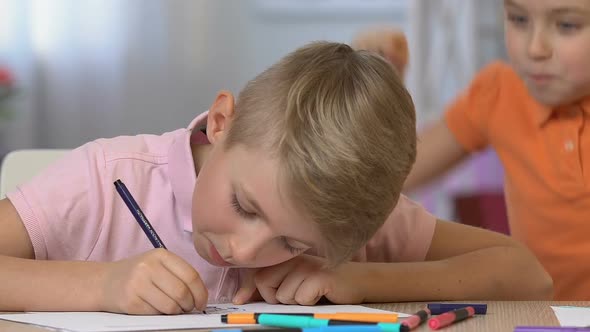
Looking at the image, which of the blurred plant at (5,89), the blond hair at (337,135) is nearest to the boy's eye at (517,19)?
the blond hair at (337,135)

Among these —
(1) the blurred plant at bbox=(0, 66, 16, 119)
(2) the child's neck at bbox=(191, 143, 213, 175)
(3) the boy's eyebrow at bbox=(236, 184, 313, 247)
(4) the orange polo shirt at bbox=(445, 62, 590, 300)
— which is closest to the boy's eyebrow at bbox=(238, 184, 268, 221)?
(3) the boy's eyebrow at bbox=(236, 184, 313, 247)

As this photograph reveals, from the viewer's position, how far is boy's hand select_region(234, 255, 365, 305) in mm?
1088

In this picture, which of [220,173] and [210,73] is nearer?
[220,173]

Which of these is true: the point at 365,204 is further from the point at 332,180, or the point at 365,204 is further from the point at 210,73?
the point at 210,73

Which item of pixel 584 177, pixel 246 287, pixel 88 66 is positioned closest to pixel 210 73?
pixel 88 66

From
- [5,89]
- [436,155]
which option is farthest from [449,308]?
[5,89]

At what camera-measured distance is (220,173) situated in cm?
103

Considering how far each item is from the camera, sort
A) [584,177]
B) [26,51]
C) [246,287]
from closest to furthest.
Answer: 1. [246,287]
2. [584,177]
3. [26,51]

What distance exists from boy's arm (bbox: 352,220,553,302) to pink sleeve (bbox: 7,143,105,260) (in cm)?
32

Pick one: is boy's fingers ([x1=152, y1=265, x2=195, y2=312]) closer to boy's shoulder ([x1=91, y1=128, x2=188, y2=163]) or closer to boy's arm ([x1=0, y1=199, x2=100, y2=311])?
→ boy's arm ([x1=0, y1=199, x2=100, y2=311])

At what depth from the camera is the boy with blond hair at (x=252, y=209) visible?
98cm

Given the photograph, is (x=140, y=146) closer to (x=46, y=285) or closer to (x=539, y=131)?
(x=46, y=285)

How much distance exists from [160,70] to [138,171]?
3.17 metres

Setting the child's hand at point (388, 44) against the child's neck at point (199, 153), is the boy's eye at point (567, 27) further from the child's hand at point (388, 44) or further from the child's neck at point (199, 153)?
the child's neck at point (199, 153)
